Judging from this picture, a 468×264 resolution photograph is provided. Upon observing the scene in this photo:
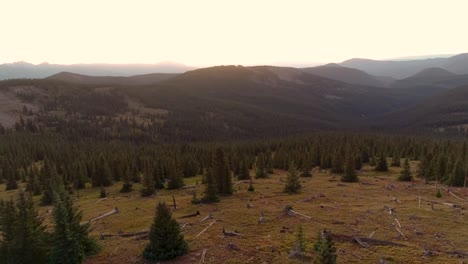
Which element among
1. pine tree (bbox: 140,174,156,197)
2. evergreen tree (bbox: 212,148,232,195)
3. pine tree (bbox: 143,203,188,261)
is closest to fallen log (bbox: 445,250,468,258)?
pine tree (bbox: 143,203,188,261)

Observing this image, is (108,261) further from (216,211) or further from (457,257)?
(457,257)

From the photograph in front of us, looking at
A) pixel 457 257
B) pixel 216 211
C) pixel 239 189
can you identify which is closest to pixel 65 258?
pixel 216 211

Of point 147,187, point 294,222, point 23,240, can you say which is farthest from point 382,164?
point 23,240

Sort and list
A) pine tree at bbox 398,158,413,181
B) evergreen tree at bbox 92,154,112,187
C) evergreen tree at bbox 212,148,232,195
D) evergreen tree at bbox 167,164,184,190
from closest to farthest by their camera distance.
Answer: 1. evergreen tree at bbox 212,148,232,195
2. evergreen tree at bbox 167,164,184,190
3. pine tree at bbox 398,158,413,181
4. evergreen tree at bbox 92,154,112,187

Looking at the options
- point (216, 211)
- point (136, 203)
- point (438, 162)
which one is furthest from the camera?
point (438, 162)

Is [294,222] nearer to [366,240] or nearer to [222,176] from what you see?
[366,240]

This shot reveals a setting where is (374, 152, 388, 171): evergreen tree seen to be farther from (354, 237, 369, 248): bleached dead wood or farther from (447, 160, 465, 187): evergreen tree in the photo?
(354, 237, 369, 248): bleached dead wood
